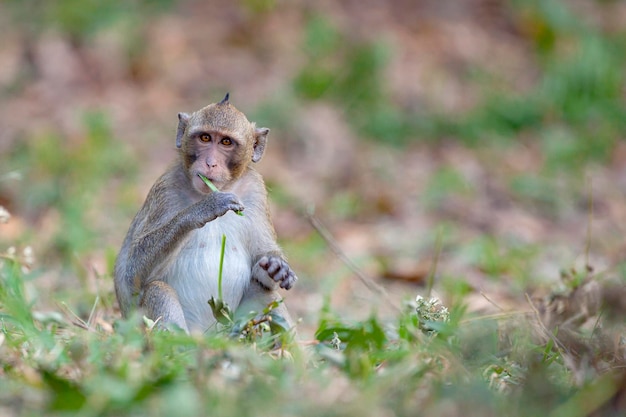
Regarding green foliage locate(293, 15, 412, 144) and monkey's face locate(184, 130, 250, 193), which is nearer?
monkey's face locate(184, 130, 250, 193)

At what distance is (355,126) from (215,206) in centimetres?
835

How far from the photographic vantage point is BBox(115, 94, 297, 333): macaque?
5711 millimetres

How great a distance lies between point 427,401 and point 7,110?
10371 millimetres

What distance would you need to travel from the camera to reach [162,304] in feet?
18.3

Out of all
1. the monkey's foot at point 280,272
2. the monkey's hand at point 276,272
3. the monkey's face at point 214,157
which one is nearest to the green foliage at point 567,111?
the monkey's face at point 214,157

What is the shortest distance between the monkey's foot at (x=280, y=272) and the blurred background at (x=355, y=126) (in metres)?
1.89

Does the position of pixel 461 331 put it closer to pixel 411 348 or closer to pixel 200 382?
pixel 411 348

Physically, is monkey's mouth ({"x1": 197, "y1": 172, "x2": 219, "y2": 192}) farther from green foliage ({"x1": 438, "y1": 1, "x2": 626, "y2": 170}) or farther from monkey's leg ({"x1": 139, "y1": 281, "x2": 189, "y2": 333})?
green foliage ({"x1": 438, "y1": 1, "x2": 626, "y2": 170})

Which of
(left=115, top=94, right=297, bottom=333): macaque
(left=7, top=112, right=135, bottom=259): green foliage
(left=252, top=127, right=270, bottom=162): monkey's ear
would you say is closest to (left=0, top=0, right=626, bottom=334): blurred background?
(left=7, top=112, right=135, bottom=259): green foliage

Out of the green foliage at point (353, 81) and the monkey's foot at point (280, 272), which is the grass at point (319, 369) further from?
the green foliage at point (353, 81)

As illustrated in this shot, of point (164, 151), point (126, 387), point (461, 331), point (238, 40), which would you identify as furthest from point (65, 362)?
point (238, 40)

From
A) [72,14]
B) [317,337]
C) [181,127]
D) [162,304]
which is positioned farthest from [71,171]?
[317,337]

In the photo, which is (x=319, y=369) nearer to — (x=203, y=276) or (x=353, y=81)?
(x=203, y=276)

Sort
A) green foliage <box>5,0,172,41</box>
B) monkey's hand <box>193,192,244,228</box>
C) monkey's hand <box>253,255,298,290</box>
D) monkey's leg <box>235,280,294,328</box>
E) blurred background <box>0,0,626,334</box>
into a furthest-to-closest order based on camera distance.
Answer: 1. green foliage <box>5,0,172,41</box>
2. blurred background <box>0,0,626,334</box>
3. monkey's leg <box>235,280,294,328</box>
4. monkey's hand <box>253,255,298,290</box>
5. monkey's hand <box>193,192,244,228</box>
